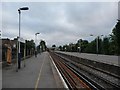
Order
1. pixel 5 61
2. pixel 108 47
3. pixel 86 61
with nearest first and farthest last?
pixel 5 61 → pixel 86 61 → pixel 108 47

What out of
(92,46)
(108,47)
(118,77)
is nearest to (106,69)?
(118,77)

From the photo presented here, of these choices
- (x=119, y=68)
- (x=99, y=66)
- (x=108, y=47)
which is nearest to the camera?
(x=119, y=68)

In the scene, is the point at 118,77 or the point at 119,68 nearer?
the point at 118,77

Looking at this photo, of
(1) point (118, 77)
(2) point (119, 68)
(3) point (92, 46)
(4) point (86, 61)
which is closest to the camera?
(1) point (118, 77)

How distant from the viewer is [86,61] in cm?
4488

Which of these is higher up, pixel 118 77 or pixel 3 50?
pixel 3 50

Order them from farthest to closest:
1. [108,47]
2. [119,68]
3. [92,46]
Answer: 1. [92,46]
2. [108,47]
3. [119,68]

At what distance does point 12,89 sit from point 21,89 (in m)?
0.44

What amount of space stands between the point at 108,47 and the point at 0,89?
94.2 m

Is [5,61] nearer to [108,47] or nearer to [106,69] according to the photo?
[106,69]

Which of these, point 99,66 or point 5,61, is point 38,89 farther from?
point 99,66

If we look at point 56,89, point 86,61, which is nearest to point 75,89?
point 56,89

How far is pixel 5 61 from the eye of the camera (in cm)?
2820

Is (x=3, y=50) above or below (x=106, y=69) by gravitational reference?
above
